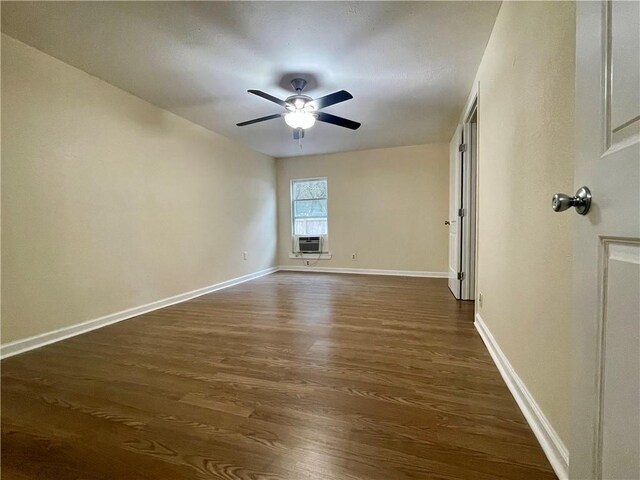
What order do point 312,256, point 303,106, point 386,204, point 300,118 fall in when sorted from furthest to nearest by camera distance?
point 312,256 → point 386,204 → point 300,118 → point 303,106

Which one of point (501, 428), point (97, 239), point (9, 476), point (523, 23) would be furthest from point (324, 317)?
point (523, 23)

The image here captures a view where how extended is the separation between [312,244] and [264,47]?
3.77 meters

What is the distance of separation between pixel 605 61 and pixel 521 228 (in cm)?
94

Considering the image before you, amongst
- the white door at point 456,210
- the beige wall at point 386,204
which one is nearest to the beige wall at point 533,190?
the white door at point 456,210

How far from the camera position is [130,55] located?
7.24 feet

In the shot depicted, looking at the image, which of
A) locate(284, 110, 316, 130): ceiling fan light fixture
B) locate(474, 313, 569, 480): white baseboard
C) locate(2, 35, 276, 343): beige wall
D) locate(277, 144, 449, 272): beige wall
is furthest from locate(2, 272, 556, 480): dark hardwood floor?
locate(277, 144, 449, 272): beige wall

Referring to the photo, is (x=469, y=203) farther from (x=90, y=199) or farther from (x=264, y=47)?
(x=90, y=199)

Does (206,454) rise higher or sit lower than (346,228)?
lower

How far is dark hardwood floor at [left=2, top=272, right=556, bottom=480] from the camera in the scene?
3.34ft

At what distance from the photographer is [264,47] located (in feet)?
6.88

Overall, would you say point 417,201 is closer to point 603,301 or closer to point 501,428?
point 501,428

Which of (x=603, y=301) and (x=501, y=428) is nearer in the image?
(x=603, y=301)

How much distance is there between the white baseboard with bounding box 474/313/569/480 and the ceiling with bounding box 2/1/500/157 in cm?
221

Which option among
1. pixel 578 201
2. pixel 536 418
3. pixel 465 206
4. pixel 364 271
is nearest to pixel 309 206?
pixel 364 271
